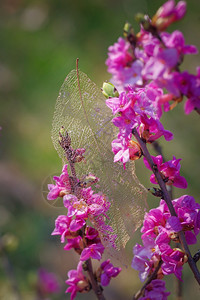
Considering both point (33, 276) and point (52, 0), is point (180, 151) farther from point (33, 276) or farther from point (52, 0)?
point (52, 0)

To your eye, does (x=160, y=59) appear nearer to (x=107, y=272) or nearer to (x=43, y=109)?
(x=107, y=272)

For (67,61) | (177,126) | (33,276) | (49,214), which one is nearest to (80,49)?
(67,61)

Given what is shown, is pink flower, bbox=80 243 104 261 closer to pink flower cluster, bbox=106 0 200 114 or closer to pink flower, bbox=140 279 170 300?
pink flower, bbox=140 279 170 300

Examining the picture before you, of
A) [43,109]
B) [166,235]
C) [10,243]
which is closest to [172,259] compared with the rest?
[166,235]

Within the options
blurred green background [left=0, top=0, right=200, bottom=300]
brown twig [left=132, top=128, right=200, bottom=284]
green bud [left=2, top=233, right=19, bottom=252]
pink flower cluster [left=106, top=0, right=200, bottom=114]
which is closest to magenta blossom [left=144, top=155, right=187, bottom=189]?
brown twig [left=132, top=128, right=200, bottom=284]

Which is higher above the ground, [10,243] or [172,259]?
[10,243]

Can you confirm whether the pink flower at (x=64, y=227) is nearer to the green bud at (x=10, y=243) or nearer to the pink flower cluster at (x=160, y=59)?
the pink flower cluster at (x=160, y=59)

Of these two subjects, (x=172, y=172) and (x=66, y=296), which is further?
(x=66, y=296)
